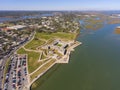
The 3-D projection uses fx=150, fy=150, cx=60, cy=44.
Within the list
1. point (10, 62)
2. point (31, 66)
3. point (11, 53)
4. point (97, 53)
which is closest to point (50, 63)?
point (31, 66)

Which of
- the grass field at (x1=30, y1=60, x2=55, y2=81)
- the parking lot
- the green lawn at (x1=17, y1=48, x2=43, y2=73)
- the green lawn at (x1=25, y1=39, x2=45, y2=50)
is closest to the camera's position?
the parking lot

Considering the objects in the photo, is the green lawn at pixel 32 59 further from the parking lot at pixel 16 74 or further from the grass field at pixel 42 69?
the grass field at pixel 42 69

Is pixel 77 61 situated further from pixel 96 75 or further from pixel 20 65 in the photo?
pixel 20 65

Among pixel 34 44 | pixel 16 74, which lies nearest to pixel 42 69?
pixel 16 74

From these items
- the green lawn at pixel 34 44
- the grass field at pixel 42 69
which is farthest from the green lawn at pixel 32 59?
the green lawn at pixel 34 44

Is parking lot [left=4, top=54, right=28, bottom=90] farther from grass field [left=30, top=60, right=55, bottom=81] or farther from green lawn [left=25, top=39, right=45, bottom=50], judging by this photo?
green lawn [left=25, top=39, right=45, bottom=50]

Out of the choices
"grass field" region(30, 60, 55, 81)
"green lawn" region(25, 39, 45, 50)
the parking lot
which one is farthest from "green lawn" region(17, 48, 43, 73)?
"green lawn" region(25, 39, 45, 50)
